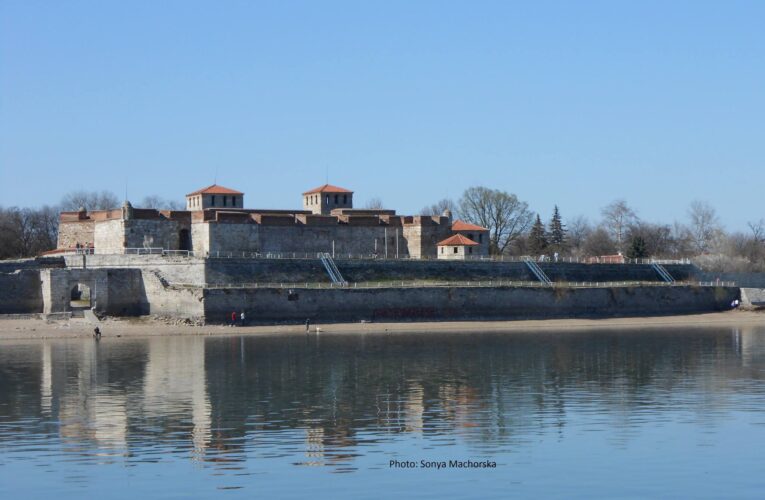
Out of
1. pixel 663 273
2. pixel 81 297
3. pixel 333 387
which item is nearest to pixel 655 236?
pixel 663 273

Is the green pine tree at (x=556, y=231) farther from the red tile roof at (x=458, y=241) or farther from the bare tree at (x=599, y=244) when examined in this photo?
Result: the red tile roof at (x=458, y=241)

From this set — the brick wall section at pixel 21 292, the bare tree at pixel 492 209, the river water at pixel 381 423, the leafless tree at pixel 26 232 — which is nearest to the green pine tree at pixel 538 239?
the bare tree at pixel 492 209

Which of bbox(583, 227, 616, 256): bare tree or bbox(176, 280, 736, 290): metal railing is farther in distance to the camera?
bbox(583, 227, 616, 256): bare tree

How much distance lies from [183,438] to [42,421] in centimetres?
377

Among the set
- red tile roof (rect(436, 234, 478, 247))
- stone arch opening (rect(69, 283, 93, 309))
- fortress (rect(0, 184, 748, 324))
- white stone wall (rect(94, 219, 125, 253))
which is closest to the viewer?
fortress (rect(0, 184, 748, 324))

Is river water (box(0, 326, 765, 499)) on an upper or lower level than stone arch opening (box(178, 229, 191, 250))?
lower

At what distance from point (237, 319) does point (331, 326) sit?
3.90 m

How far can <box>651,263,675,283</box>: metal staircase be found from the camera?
63156 millimetres

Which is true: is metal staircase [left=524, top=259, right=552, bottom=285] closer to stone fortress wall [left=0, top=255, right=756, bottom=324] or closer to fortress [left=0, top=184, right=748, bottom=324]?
fortress [left=0, top=184, right=748, bottom=324]

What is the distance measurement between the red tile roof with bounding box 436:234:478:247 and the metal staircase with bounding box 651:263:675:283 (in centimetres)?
1084

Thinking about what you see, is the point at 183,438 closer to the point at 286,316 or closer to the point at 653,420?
the point at 653,420

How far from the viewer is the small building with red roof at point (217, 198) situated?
201ft

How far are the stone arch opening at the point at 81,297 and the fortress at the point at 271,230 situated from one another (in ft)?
7.70

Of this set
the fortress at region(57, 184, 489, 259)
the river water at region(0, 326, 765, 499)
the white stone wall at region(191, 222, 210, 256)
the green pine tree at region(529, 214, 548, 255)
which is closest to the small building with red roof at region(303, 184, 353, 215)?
the fortress at region(57, 184, 489, 259)
